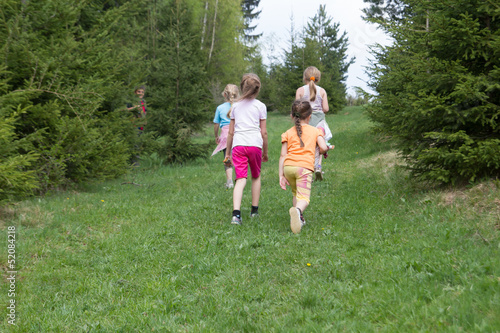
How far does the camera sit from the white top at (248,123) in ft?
19.0

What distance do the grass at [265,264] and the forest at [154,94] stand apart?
0.64m

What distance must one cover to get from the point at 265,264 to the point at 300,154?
190cm

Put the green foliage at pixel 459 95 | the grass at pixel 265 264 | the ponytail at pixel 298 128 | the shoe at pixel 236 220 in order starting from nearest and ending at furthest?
the grass at pixel 265 264
the green foliage at pixel 459 95
the ponytail at pixel 298 128
the shoe at pixel 236 220

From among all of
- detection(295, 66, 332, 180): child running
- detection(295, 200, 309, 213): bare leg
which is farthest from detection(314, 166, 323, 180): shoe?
detection(295, 200, 309, 213): bare leg

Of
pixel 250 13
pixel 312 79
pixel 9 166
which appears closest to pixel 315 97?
pixel 312 79

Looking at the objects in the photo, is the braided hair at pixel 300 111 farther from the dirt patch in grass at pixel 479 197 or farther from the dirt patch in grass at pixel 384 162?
the dirt patch in grass at pixel 384 162

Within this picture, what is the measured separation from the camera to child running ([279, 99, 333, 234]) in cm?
536

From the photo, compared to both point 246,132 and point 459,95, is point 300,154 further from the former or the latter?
point 459,95

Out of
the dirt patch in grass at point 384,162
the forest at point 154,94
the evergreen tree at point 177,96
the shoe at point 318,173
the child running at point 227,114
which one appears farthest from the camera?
the evergreen tree at point 177,96

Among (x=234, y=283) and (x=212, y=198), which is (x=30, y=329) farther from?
(x=212, y=198)

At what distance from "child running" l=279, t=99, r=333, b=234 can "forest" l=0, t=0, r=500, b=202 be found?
4.57ft

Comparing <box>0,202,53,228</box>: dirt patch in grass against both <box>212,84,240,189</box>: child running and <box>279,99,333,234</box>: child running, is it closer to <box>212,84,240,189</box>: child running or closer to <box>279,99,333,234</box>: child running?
<box>279,99,333,234</box>: child running

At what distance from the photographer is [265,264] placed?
13.2 ft


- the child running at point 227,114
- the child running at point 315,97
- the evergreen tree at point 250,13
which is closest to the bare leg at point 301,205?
the child running at point 315,97
